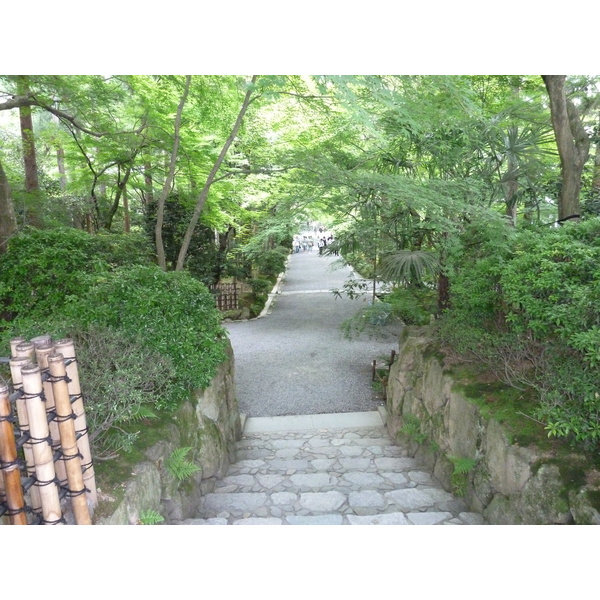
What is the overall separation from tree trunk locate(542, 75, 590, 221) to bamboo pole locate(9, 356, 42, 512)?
429 centimetres

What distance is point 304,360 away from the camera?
771cm

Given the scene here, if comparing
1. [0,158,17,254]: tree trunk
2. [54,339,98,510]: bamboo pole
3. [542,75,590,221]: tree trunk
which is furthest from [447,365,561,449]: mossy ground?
[0,158,17,254]: tree trunk

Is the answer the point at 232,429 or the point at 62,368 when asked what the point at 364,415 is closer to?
the point at 232,429

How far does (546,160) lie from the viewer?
4.85 metres

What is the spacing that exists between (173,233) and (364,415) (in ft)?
21.4

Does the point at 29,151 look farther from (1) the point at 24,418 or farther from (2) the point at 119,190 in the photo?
(1) the point at 24,418

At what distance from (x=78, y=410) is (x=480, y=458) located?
2.62 m

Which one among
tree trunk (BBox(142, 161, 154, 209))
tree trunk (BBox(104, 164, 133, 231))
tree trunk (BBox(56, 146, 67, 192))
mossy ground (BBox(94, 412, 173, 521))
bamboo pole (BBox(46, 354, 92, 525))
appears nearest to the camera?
bamboo pole (BBox(46, 354, 92, 525))

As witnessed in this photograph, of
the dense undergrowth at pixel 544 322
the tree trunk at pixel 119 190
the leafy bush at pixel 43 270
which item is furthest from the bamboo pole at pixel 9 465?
the tree trunk at pixel 119 190

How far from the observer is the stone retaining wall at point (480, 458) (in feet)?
7.09

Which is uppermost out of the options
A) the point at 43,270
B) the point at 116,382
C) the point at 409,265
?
the point at 43,270

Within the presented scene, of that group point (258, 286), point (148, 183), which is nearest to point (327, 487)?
point (148, 183)

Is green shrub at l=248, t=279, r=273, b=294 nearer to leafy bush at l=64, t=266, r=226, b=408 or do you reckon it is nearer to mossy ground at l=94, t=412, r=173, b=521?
leafy bush at l=64, t=266, r=226, b=408

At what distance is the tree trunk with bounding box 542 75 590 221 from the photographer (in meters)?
3.64
